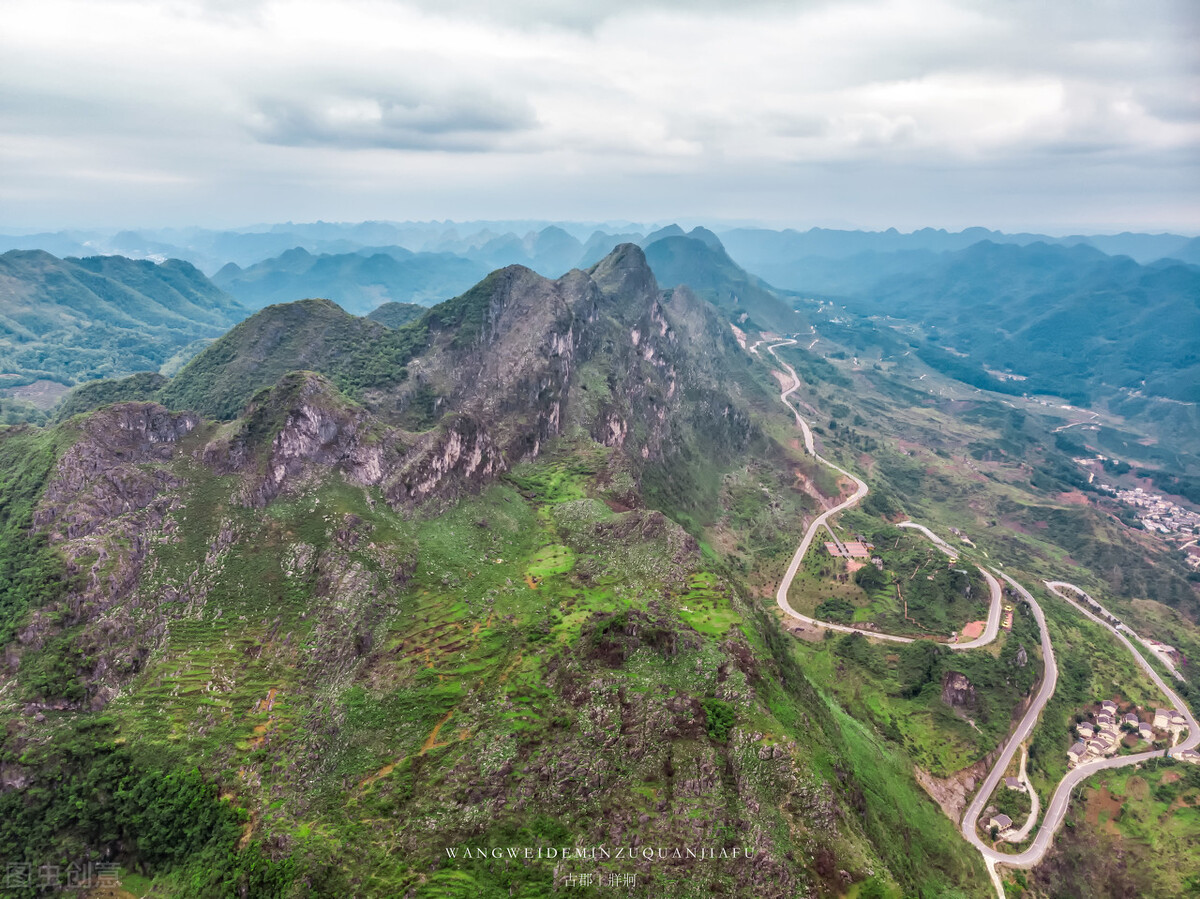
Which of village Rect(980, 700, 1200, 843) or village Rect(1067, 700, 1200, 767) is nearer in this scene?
village Rect(980, 700, 1200, 843)

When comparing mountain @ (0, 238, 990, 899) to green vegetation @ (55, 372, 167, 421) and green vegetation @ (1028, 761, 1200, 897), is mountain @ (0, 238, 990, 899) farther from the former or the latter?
green vegetation @ (55, 372, 167, 421)

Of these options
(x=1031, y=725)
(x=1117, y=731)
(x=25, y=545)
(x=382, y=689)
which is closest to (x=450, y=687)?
(x=382, y=689)

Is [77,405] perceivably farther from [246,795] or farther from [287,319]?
[246,795]

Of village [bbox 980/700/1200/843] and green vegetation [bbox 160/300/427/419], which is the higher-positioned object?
green vegetation [bbox 160/300/427/419]

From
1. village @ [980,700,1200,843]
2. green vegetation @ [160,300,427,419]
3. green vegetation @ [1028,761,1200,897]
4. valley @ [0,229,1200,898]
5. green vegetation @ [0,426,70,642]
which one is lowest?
green vegetation @ [1028,761,1200,897]

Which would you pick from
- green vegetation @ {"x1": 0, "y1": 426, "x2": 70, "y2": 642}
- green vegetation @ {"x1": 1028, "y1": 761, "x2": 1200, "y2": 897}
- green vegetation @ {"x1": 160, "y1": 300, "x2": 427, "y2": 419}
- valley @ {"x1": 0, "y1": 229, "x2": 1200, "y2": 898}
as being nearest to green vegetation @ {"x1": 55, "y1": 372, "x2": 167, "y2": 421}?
green vegetation @ {"x1": 160, "y1": 300, "x2": 427, "y2": 419}

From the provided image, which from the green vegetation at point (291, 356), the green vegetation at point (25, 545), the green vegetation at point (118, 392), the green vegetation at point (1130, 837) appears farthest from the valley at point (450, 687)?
the green vegetation at point (118, 392)

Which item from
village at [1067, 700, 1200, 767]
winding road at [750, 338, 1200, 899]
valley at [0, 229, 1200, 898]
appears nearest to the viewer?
valley at [0, 229, 1200, 898]

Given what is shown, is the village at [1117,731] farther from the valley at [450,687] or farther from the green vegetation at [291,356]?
the green vegetation at [291,356]
